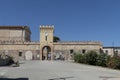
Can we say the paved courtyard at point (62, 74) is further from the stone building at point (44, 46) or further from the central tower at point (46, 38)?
the central tower at point (46, 38)

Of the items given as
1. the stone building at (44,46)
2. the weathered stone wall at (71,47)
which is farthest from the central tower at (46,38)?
the weathered stone wall at (71,47)

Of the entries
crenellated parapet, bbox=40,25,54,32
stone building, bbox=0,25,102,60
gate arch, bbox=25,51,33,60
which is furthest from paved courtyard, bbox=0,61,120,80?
crenellated parapet, bbox=40,25,54,32

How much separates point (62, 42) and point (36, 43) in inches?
299

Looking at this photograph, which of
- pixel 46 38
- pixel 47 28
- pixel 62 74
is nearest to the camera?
pixel 62 74

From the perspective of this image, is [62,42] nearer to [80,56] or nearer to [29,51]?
[29,51]

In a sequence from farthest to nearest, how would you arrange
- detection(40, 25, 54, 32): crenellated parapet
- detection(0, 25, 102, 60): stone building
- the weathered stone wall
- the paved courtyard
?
detection(40, 25, 54, 32): crenellated parapet, the weathered stone wall, detection(0, 25, 102, 60): stone building, the paved courtyard

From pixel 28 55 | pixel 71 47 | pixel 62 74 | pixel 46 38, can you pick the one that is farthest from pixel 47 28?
pixel 62 74

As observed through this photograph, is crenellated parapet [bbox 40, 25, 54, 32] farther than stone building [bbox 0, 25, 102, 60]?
Yes

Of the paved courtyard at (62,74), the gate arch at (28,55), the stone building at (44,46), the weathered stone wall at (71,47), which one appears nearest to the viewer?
the paved courtyard at (62,74)

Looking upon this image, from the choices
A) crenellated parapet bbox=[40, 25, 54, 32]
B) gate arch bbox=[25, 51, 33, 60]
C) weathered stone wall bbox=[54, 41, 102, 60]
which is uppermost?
crenellated parapet bbox=[40, 25, 54, 32]

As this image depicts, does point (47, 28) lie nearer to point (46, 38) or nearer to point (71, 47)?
point (46, 38)

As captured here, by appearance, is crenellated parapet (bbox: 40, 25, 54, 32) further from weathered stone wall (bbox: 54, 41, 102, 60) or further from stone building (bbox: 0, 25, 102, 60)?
weathered stone wall (bbox: 54, 41, 102, 60)

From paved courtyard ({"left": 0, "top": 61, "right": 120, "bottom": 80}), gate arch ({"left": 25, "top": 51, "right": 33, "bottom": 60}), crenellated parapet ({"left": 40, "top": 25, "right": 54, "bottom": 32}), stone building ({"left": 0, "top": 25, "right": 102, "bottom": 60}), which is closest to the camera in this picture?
paved courtyard ({"left": 0, "top": 61, "right": 120, "bottom": 80})

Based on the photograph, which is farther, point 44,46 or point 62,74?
point 44,46
